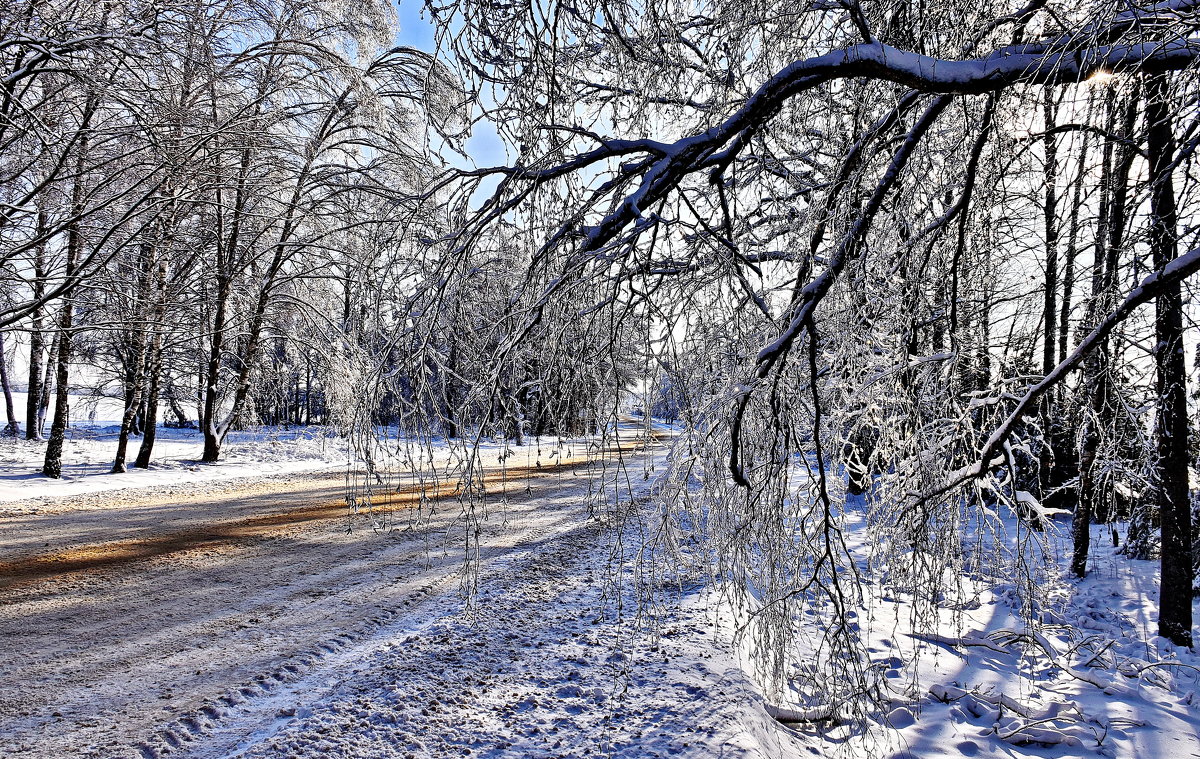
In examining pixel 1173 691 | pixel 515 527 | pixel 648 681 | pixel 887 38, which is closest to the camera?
pixel 887 38

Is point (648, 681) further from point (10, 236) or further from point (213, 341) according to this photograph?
point (213, 341)

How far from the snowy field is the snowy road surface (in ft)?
0.06

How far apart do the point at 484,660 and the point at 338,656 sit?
3.50 feet

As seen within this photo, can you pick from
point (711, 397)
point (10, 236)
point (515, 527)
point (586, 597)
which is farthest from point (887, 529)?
point (10, 236)

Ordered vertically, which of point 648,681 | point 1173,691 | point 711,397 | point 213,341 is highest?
point 213,341

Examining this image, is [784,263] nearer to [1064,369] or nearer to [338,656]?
[1064,369]

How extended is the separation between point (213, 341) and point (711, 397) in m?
13.9

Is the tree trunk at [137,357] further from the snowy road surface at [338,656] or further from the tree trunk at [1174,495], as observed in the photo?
the tree trunk at [1174,495]

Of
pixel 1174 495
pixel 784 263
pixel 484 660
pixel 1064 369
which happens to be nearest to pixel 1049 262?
pixel 1174 495

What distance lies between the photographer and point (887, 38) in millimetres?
3217

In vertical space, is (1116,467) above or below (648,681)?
above

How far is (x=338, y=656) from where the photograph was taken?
14.3 ft

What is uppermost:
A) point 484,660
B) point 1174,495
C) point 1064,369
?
point 1064,369

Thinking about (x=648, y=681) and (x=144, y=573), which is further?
(x=144, y=573)
